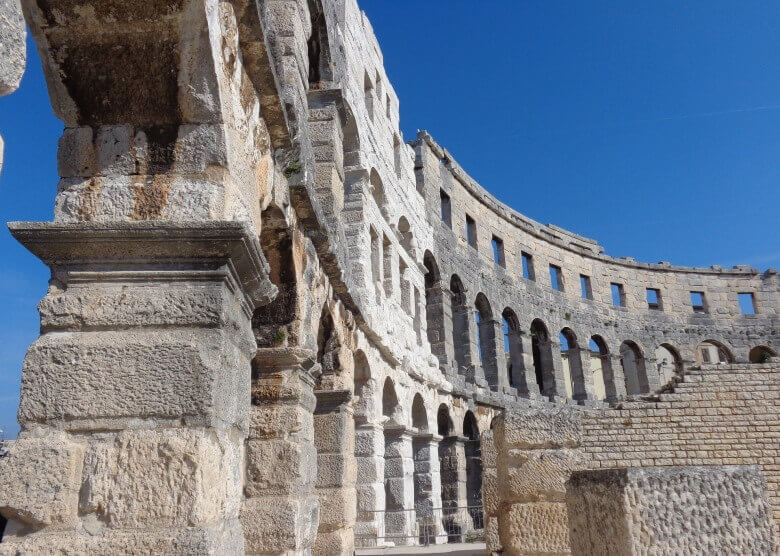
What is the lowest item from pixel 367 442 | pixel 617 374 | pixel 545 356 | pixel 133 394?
pixel 133 394

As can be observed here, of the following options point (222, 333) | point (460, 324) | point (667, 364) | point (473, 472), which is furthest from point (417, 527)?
point (667, 364)

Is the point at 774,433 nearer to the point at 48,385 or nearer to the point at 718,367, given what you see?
the point at 718,367

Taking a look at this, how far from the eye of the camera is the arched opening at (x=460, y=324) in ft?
60.6

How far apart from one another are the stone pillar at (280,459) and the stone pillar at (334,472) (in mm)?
1476

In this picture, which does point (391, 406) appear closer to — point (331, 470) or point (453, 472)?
point (453, 472)

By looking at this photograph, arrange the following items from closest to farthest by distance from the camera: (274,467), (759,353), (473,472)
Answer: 1. (274,467)
2. (473,472)
3. (759,353)

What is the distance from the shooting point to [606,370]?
2562 cm

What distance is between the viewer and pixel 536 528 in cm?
600

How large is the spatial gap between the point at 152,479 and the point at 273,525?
231 cm

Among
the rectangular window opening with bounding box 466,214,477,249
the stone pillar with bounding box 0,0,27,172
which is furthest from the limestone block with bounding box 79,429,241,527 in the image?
the rectangular window opening with bounding box 466,214,477,249

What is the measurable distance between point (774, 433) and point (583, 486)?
10.8 meters

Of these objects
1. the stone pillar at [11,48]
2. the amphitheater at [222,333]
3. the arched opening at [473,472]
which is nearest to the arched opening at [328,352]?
the amphitheater at [222,333]

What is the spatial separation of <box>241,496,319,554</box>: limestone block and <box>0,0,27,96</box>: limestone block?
368cm

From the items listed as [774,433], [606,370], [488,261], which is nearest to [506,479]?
[774,433]
